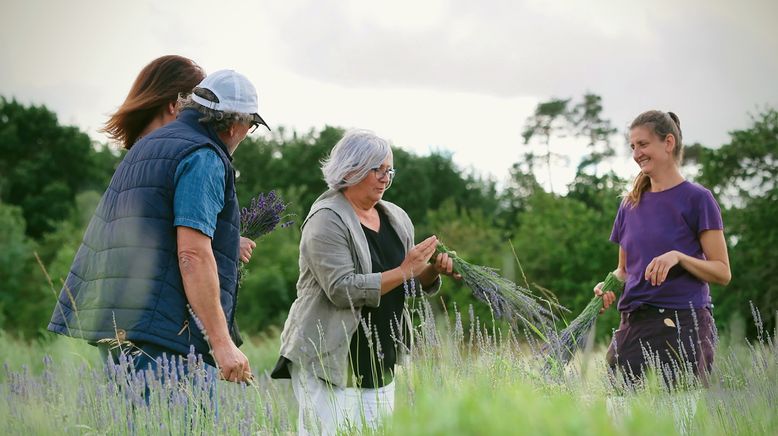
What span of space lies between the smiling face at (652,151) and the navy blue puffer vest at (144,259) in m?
2.03

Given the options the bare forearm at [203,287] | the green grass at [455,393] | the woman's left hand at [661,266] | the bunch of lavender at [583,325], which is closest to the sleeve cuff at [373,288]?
the green grass at [455,393]

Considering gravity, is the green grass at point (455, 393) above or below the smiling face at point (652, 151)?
below

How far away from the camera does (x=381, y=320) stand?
4.34m

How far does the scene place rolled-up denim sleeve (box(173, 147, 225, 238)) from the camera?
343 cm

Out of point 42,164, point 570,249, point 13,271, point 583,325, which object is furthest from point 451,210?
point 583,325

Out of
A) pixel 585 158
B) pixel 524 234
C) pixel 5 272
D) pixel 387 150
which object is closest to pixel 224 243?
pixel 387 150

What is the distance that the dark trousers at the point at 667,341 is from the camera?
4262 mm

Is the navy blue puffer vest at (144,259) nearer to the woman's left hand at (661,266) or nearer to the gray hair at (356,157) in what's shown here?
the gray hair at (356,157)

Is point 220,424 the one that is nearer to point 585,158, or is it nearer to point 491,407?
point 491,407

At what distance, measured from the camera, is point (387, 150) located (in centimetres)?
429

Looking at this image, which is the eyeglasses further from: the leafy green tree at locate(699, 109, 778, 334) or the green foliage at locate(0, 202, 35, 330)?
the green foliage at locate(0, 202, 35, 330)

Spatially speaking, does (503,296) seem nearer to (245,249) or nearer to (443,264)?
(443,264)

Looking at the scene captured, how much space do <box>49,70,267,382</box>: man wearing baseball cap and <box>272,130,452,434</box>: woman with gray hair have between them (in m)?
0.62

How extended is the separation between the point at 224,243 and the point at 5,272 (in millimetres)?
23313
